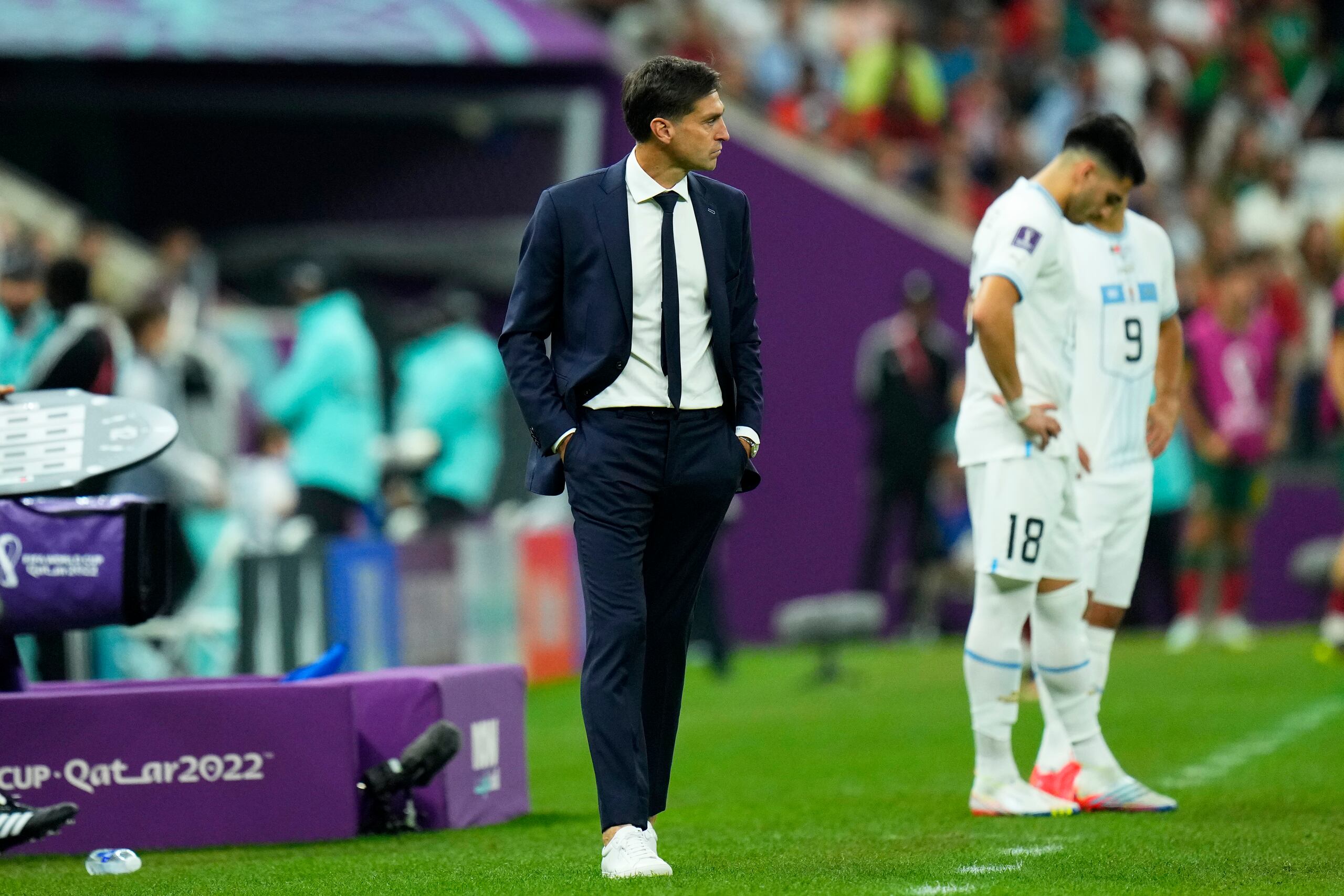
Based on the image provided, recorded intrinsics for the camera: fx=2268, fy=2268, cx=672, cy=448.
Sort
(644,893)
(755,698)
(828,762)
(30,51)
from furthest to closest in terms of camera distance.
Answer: (30,51), (755,698), (828,762), (644,893)

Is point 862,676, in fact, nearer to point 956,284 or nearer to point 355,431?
point 355,431

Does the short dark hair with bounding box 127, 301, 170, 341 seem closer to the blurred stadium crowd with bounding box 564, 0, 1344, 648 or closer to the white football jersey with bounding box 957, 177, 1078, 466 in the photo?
the blurred stadium crowd with bounding box 564, 0, 1344, 648

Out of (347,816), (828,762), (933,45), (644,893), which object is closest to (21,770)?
(347,816)

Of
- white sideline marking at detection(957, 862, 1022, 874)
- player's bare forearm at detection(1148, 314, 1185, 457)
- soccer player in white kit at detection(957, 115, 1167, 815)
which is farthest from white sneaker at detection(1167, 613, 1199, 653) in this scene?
white sideline marking at detection(957, 862, 1022, 874)

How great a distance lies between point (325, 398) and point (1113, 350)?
601 cm

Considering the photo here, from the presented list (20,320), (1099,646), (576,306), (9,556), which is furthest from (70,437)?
(1099,646)

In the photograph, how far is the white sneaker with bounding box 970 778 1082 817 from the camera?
7316 mm

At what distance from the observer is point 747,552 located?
685 inches

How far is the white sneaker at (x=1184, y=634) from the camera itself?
15445 millimetres

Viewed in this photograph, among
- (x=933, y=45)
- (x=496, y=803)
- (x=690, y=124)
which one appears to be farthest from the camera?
(x=933, y=45)

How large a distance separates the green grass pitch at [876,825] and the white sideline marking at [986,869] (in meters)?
0.01

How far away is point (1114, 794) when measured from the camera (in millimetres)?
7492

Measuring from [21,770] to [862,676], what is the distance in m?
7.43

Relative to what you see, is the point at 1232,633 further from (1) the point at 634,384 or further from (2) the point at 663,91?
(2) the point at 663,91
